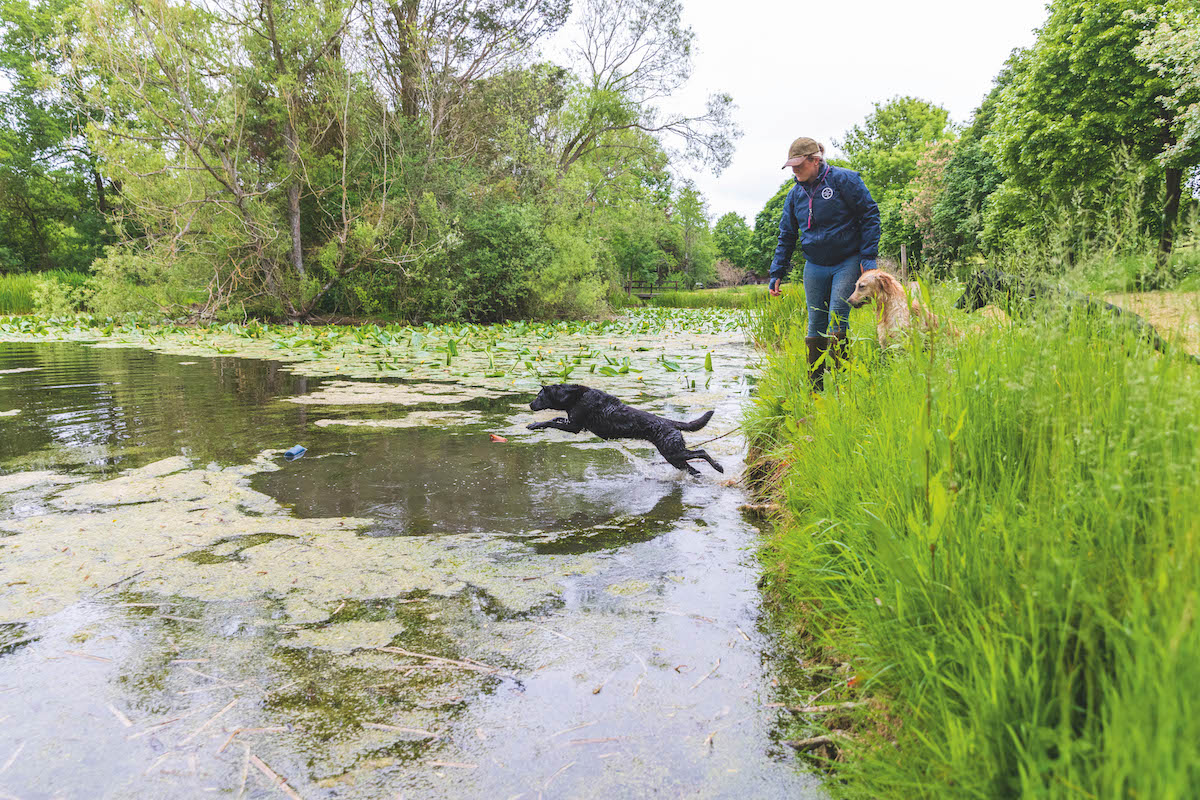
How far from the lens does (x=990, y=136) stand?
21797 millimetres

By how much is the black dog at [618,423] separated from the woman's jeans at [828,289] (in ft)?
4.17

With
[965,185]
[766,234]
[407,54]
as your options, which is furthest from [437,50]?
[766,234]

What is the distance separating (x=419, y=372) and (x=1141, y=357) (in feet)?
26.7

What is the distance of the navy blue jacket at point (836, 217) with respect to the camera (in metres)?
4.45

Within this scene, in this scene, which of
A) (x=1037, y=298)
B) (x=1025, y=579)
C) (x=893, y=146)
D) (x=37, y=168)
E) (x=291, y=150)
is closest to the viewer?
(x=1025, y=579)

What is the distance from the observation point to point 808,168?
14.8 ft

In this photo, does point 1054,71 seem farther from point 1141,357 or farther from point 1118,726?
point 1118,726

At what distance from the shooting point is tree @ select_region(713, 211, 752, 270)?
70875 mm

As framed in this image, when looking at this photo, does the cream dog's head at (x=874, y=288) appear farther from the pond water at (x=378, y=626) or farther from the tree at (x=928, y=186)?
the tree at (x=928, y=186)

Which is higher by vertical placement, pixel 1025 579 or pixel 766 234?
pixel 766 234

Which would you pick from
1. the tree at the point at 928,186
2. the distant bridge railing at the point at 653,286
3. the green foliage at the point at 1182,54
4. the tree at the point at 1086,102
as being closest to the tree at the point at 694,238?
the distant bridge railing at the point at 653,286

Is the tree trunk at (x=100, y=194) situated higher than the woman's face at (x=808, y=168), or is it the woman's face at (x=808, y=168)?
the tree trunk at (x=100, y=194)

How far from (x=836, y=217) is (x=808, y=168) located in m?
0.40

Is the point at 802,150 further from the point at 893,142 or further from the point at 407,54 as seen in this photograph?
the point at 893,142
